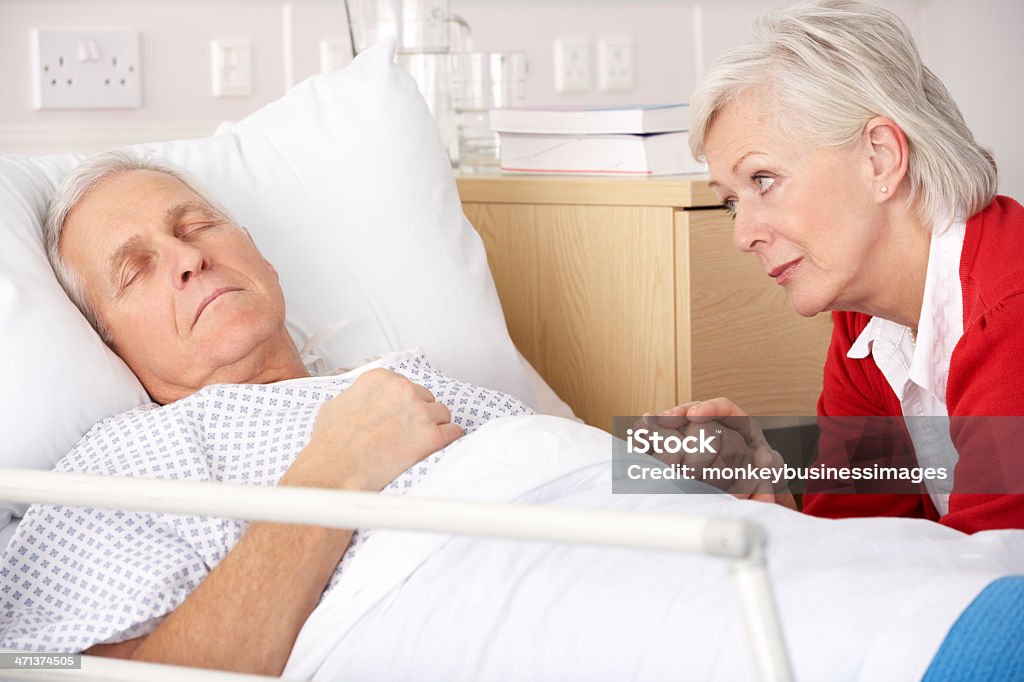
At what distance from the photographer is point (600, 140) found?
1.78 meters

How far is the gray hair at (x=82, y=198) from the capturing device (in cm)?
135

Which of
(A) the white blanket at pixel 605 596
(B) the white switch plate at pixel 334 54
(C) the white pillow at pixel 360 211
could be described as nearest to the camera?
(A) the white blanket at pixel 605 596

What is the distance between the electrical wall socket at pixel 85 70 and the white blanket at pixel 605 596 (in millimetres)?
1522

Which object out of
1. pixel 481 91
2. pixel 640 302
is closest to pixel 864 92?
pixel 640 302

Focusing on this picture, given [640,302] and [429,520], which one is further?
[640,302]

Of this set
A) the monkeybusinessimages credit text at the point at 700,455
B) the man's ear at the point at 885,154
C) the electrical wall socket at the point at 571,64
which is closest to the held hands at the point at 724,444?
the monkeybusinessimages credit text at the point at 700,455

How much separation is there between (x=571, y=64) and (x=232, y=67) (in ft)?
2.55

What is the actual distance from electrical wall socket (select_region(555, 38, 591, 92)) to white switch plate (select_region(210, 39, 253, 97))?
0.71 m

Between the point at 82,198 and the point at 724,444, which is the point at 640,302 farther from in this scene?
the point at 82,198

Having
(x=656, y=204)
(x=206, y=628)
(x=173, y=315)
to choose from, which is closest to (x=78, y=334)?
(x=173, y=315)

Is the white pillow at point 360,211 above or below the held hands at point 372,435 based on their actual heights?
above

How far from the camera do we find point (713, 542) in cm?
60

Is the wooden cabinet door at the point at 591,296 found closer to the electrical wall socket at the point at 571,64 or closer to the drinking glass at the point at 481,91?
the drinking glass at the point at 481,91

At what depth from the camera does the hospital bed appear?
0.66 metres
